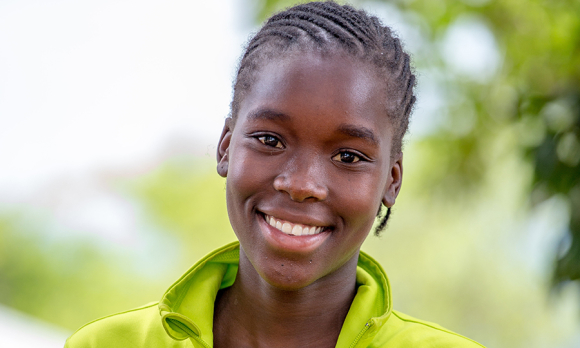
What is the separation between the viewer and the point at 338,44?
1718 millimetres

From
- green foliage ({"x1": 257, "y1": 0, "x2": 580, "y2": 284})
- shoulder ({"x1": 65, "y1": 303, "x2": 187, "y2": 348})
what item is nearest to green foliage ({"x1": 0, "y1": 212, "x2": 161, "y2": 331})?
green foliage ({"x1": 257, "y1": 0, "x2": 580, "y2": 284})

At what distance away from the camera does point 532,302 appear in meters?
7.91

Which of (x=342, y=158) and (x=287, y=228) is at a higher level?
(x=342, y=158)

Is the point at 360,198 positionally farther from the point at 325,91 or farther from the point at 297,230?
the point at 325,91

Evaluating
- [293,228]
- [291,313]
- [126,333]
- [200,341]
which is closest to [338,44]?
[293,228]

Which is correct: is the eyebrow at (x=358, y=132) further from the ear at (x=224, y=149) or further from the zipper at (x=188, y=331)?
the zipper at (x=188, y=331)

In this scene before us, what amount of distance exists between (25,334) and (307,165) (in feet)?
12.6

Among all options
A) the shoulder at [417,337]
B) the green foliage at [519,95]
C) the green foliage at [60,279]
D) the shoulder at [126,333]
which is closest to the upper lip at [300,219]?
the shoulder at [417,337]

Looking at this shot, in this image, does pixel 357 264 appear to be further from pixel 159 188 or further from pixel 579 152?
pixel 159 188

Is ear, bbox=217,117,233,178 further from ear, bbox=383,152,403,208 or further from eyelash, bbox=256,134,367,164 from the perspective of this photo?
ear, bbox=383,152,403,208

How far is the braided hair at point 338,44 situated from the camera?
68.6 inches

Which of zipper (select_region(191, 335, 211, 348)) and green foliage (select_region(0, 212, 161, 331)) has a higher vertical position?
zipper (select_region(191, 335, 211, 348))

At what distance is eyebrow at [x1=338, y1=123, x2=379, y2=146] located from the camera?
165cm

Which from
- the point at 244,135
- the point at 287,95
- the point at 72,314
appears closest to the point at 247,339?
the point at 244,135
